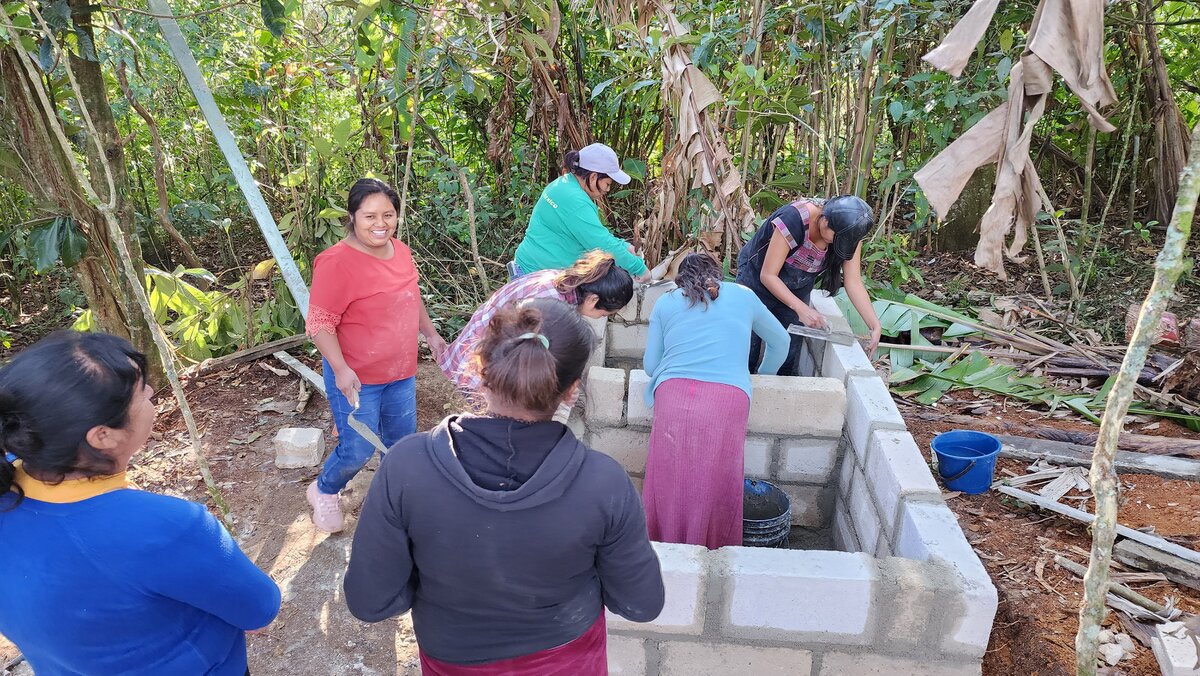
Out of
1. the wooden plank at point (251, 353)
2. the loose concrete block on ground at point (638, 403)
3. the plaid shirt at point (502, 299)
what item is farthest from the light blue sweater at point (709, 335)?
the wooden plank at point (251, 353)

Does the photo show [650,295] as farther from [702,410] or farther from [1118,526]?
[1118,526]

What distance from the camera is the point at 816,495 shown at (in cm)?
353

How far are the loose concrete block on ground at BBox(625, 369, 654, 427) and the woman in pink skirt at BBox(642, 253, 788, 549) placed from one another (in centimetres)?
33

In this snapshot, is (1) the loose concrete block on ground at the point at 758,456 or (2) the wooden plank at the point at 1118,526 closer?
(2) the wooden plank at the point at 1118,526

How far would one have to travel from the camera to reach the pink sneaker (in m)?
3.30

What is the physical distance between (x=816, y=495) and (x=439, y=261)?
3.85m

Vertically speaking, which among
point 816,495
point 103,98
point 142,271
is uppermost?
point 103,98

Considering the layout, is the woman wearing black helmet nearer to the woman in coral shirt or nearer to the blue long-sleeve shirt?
the woman in coral shirt

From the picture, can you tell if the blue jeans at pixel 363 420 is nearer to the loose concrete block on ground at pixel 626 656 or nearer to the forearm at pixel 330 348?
the forearm at pixel 330 348

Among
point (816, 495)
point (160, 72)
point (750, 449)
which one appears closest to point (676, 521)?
point (750, 449)

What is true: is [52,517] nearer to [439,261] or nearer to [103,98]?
[103,98]

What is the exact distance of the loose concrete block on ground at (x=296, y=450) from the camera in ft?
12.7

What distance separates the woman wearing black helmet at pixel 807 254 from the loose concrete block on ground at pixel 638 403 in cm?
75

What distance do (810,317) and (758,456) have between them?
70 centimetres
